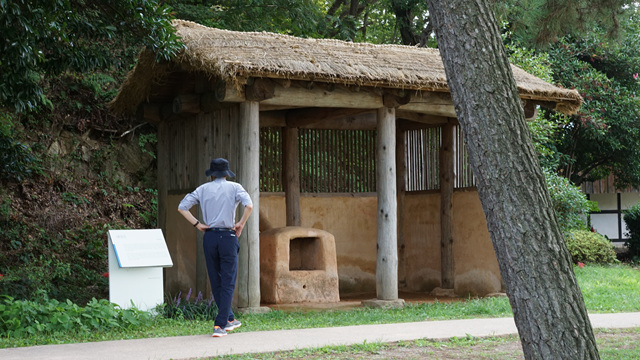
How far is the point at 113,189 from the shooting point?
1611cm

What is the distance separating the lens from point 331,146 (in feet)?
43.7

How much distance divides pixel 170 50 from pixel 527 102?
5434 millimetres

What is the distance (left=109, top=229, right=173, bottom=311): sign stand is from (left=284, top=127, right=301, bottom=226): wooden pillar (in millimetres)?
3905

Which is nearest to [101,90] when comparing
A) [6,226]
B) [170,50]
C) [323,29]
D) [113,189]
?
[113,189]

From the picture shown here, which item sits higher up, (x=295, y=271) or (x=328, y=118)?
(x=328, y=118)

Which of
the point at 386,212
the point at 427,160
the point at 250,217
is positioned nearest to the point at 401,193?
the point at 427,160

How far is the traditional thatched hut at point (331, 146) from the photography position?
934 centimetres

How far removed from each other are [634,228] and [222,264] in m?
15.3

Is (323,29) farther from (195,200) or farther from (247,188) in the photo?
(195,200)

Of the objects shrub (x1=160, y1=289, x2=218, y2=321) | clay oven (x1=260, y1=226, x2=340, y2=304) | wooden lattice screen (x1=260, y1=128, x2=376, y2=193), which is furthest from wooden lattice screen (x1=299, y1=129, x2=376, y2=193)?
shrub (x1=160, y1=289, x2=218, y2=321)

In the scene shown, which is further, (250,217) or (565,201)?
(565,201)

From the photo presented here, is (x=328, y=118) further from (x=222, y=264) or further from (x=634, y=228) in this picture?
(x=634, y=228)

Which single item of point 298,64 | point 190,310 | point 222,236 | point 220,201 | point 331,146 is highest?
point 298,64

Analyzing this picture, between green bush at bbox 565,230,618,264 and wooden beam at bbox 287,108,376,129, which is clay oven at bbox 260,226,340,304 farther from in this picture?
green bush at bbox 565,230,618,264
